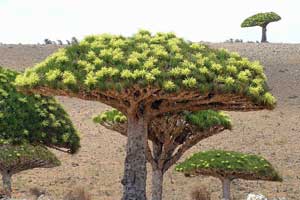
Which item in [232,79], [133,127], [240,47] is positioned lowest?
[133,127]

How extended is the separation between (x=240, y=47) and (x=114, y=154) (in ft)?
98.2

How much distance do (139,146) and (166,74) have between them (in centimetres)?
234

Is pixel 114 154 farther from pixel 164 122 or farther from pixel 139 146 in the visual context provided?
pixel 139 146

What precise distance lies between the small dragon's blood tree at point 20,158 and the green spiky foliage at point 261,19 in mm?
49052

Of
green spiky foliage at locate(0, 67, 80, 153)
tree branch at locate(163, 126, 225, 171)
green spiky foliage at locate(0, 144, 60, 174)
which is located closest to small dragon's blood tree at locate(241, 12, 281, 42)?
tree branch at locate(163, 126, 225, 171)

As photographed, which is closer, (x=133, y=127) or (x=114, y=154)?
(x=133, y=127)

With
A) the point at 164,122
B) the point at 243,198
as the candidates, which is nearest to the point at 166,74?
the point at 164,122

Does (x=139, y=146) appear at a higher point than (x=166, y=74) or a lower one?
lower

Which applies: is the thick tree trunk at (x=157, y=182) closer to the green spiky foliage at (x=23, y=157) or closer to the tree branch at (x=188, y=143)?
the tree branch at (x=188, y=143)

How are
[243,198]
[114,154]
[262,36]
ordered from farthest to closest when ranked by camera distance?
1. [262,36]
2. [114,154]
3. [243,198]

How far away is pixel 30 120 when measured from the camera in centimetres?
1786

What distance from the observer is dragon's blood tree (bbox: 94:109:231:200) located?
21359 mm

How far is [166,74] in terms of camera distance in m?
13.1

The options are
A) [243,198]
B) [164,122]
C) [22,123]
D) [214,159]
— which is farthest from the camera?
[243,198]
